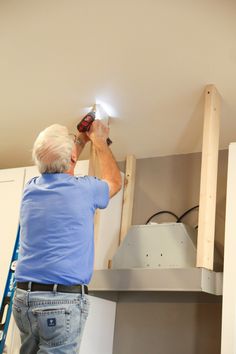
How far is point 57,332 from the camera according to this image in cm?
163

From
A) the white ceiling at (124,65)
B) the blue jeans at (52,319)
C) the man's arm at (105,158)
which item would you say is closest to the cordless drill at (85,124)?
the man's arm at (105,158)

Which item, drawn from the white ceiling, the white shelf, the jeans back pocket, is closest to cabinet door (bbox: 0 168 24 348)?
the white ceiling

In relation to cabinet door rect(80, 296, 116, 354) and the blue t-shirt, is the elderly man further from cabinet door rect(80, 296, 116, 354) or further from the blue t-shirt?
cabinet door rect(80, 296, 116, 354)

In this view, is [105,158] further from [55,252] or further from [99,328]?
[99,328]

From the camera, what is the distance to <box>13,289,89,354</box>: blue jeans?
164 cm

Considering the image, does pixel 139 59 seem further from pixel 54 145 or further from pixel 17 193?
pixel 17 193

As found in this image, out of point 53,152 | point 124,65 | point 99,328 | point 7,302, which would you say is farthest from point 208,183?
point 7,302

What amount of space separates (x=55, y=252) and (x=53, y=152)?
38cm

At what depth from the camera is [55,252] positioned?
1686mm

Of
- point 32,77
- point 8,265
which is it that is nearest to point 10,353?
point 8,265

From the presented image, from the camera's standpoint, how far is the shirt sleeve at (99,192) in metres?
1.86

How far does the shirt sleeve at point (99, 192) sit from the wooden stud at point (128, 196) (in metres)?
0.92

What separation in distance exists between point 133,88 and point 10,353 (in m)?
1.46

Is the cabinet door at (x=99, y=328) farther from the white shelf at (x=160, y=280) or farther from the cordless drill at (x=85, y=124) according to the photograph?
the cordless drill at (x=85, y=124)
